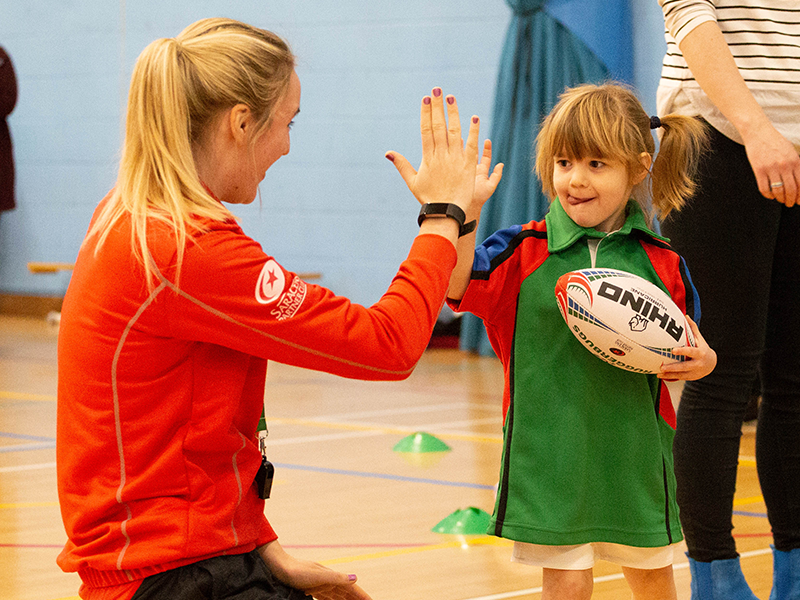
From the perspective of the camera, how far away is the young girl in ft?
5.48

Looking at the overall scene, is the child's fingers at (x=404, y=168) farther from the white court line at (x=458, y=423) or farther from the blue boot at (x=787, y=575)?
the white court line at (x=458, y=423)

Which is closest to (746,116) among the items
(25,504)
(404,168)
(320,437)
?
(404,168)

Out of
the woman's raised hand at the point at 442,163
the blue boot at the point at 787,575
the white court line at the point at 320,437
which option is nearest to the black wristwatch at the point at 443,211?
the woman's raised hand at the point at 442,163

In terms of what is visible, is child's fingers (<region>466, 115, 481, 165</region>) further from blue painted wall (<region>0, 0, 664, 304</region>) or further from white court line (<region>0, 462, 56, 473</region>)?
blue painted wall (<region>0, 0, 664, 304</region>)

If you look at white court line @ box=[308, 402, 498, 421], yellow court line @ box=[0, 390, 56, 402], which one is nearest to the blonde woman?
white court line @ box=[308, 402, 498, 421]

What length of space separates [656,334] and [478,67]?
5.26 meters

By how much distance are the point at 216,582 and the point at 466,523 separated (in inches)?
59.1

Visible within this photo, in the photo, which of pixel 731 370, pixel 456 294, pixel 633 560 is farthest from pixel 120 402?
pixel 731 370

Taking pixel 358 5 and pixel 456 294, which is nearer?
pixel 456 294

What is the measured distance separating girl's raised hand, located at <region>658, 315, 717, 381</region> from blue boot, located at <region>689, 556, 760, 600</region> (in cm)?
48

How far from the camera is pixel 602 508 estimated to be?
5.52 ft

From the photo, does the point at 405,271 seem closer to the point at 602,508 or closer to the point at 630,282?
the point at 630,282

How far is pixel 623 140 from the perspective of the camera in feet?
5.81

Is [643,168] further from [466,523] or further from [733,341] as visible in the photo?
[466,523]
